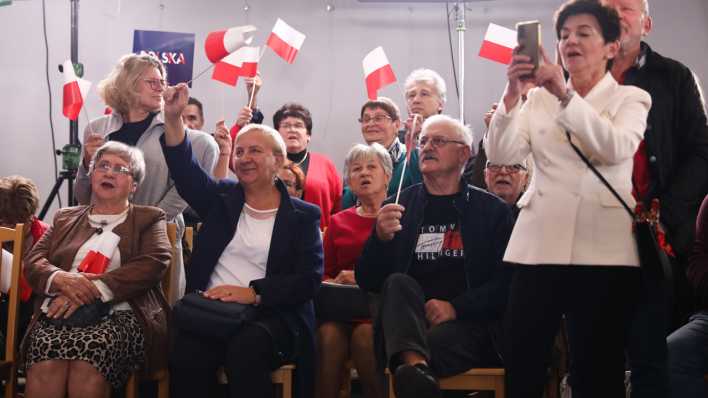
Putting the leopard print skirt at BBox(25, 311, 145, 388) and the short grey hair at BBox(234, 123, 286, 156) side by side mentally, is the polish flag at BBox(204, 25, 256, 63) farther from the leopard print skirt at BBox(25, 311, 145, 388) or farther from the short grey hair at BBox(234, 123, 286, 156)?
the leopard print skirt at BBox(25, 311, 145, 388)

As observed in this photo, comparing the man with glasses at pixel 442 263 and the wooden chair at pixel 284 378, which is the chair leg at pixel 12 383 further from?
the man with glasses at pixel 442 263

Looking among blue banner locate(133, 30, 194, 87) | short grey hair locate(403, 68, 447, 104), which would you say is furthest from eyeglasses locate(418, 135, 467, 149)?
blue banner locate(133, 30, 194, 87)

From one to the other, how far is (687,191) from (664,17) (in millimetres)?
3278

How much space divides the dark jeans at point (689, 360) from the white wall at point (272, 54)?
9.02ft

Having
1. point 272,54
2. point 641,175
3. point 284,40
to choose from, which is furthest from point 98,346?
point 272,54

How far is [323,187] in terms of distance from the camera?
3.89 m

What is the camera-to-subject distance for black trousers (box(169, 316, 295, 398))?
2.62m

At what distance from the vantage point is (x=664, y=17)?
5.04 metres

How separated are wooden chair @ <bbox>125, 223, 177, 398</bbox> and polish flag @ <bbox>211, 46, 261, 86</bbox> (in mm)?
1321

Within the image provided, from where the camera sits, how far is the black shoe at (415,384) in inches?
88.4

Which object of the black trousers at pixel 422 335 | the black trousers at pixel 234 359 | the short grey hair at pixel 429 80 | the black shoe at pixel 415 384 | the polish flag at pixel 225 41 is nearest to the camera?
the black shoe at pixel 415 384

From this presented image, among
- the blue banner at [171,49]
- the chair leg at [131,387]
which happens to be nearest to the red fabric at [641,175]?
the chair leg at [131,387]

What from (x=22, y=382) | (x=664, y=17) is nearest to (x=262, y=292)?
(x=22, y=382)

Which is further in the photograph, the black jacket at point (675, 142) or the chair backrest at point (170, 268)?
the chair backrest at point (170, 268)
